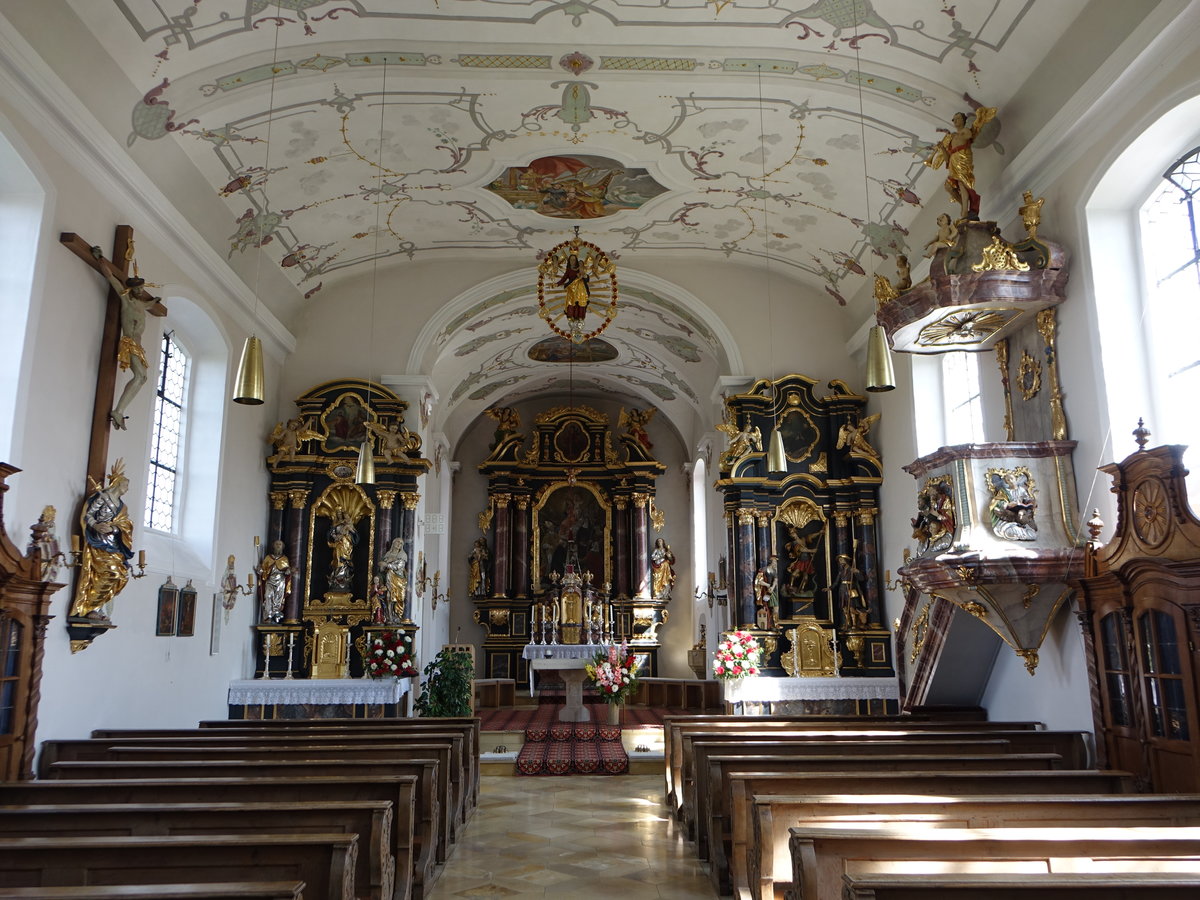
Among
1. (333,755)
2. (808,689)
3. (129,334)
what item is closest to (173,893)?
(333,755)

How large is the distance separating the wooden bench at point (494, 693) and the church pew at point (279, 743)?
32.2 ft

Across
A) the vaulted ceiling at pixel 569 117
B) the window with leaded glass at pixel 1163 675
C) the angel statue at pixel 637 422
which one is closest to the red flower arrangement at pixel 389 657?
the vaulted ceiling at pixel 569 117

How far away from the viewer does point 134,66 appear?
9352 mm

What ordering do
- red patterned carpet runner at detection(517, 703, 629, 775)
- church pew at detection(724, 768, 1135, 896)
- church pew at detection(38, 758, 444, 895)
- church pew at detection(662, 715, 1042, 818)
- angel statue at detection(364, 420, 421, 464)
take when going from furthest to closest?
angel statue at detection(364, 420, 421, 464), red patterned carpet runner at detection(517, 703, 629, 775), church pew at detection(662, 715, 1042, 818), church pew at detection(38, 758, 444, 895), church pew at detection(724, 768, 1135, 896)

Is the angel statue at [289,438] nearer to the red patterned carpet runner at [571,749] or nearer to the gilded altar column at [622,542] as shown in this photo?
the red patterned carpet runner at [571,749]

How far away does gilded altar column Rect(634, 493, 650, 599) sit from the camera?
890 inches

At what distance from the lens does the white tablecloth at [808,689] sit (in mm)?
13766

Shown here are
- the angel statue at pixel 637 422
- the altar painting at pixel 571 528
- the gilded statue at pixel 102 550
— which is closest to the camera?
the gilded statue at pixel 102 550

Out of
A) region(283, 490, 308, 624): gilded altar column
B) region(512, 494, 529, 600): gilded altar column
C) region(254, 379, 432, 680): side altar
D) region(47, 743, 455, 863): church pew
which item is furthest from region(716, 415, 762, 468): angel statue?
region(512, 494, 529, 600): gilded altar column

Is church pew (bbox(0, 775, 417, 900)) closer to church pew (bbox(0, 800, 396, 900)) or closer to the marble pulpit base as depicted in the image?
church pew (bbox(0, 800, 396, 900))

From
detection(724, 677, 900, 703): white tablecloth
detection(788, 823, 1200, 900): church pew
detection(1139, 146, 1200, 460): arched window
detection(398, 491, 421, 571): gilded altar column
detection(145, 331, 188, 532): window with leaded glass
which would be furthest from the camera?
detection(398, 491, 421, 571): gilded altar column

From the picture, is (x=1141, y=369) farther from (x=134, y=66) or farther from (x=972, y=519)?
(x=134, y=66)

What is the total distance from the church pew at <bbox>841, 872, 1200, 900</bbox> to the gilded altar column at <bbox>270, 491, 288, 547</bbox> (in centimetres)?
1252

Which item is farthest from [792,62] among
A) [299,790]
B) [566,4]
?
[299,790]
